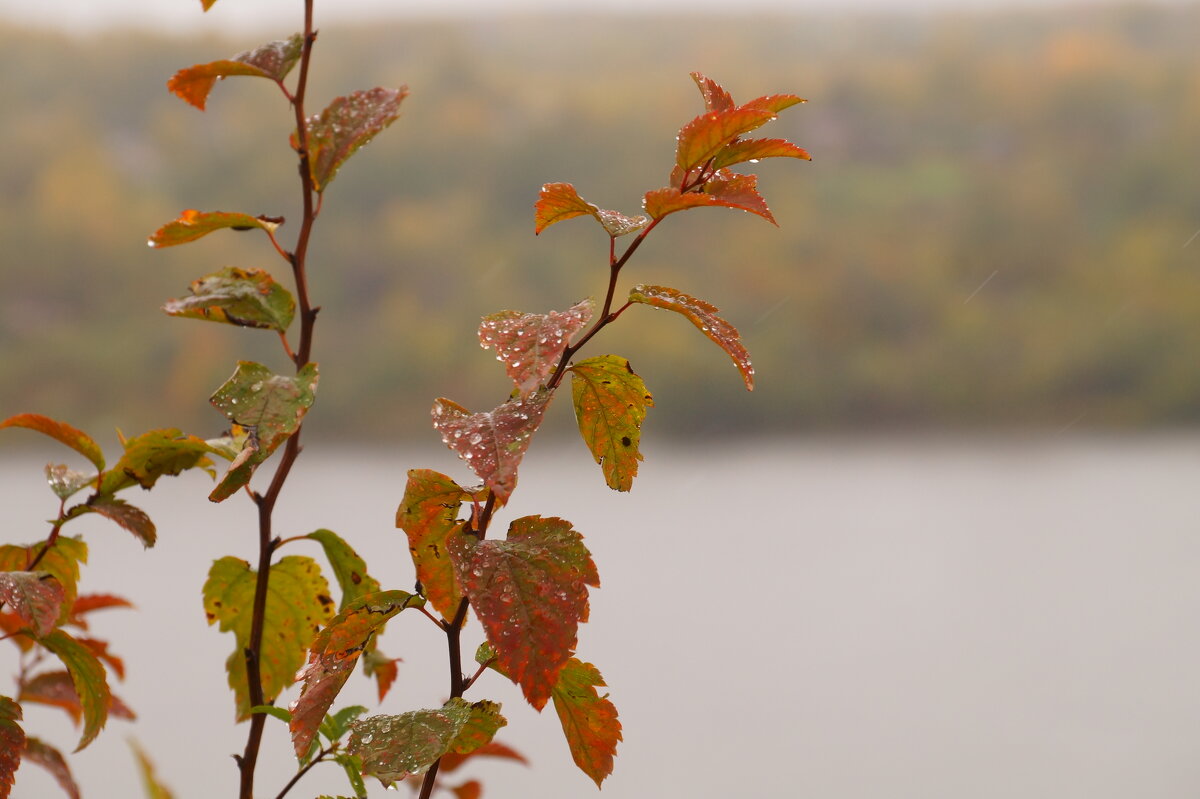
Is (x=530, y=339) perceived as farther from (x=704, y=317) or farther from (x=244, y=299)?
(x=244, y=299)

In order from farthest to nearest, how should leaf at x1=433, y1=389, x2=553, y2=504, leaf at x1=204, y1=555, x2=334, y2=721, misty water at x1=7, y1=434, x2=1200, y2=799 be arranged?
misty water at x1=7, y1=434, x2=1200, y2=799
leaf at x1=204, y1=555, x2=334, y2=721
leaf at x1=433, y1=389, x2=553, y2=504

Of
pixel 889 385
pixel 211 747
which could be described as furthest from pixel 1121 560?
pixel 211 747

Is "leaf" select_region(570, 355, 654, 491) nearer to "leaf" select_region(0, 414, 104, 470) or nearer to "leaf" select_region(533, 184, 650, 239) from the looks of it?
"leaf" select_region(533, 184, 650, 239)

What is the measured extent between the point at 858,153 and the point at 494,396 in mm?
581

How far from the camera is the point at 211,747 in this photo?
4.04 feet

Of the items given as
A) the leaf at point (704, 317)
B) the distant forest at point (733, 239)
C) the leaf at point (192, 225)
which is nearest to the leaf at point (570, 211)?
the leaf at point (704, 317)

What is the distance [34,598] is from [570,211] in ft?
0.93

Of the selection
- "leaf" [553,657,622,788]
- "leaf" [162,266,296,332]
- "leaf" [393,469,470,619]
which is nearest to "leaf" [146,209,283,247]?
"leaf" [162,266,296,332]

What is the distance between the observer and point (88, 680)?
0.47 meters

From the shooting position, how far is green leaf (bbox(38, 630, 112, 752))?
1.51ft

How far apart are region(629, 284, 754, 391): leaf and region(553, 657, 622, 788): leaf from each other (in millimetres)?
145

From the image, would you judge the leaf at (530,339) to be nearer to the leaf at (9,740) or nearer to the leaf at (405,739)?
the leaf at (405,739)

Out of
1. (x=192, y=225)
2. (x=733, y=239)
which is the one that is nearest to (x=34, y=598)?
(x=192, y=225)

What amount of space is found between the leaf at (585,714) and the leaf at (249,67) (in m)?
0.29
